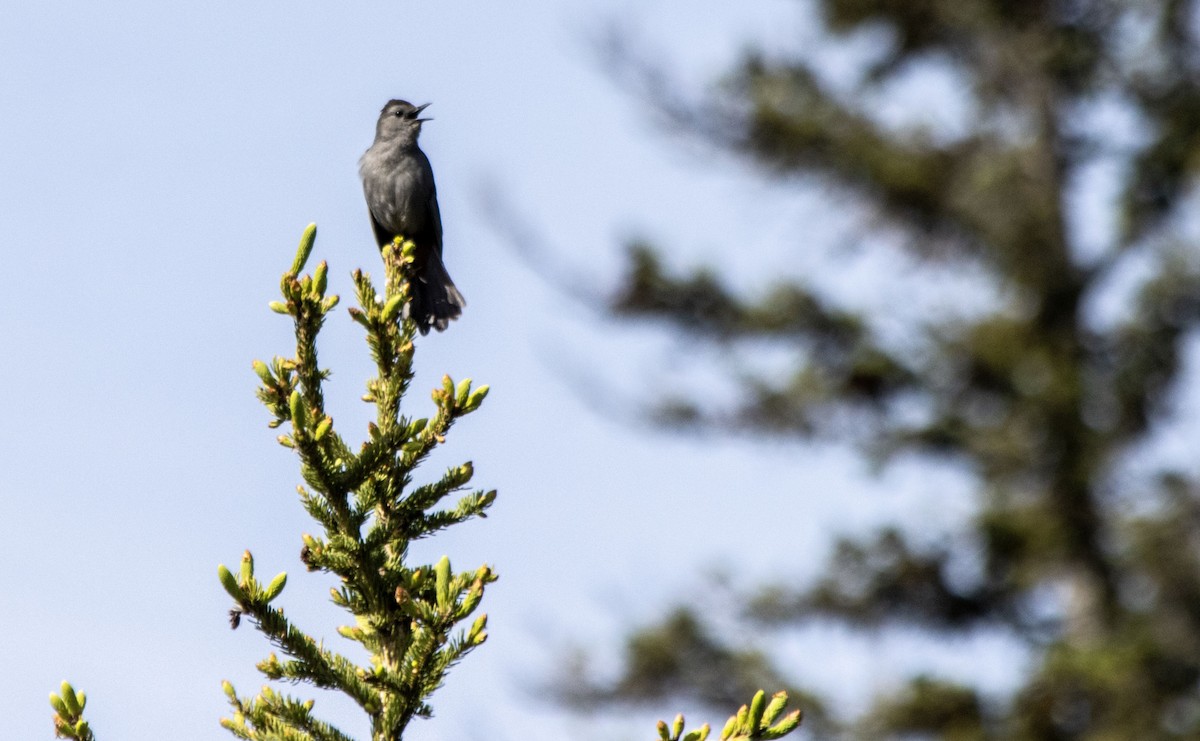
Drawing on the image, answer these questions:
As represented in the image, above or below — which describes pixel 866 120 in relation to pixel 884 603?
above

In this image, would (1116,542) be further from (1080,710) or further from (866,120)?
(866,120)

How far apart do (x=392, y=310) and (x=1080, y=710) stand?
11.4 meters

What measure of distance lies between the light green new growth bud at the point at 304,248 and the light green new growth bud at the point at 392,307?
12.9 inches

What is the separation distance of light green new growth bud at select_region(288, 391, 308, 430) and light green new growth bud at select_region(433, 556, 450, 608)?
38 centimetres

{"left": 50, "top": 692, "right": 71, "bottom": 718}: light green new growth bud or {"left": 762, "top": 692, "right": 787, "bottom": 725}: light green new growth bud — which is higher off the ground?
{"left": 762, "top": 692, "right": 787, "bottom": 725}: light green new growth bud

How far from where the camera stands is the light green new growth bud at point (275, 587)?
2.57 metres

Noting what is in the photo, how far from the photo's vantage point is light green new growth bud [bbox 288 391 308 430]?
272 cm

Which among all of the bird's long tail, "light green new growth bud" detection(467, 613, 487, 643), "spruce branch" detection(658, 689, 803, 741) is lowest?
"spruce branch" detection(658, 689, 803, 741)

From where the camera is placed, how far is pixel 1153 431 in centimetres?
1450

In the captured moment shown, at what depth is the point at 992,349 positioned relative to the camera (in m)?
13.9

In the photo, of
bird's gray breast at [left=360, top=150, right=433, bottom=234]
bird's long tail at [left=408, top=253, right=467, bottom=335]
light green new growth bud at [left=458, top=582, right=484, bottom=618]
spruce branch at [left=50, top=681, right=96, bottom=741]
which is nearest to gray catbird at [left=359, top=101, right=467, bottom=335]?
bird's gray breast at [left=360, top=150, right=433, bottom=234]

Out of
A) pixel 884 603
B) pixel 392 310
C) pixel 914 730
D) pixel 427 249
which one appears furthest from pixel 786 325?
pixel 392 310

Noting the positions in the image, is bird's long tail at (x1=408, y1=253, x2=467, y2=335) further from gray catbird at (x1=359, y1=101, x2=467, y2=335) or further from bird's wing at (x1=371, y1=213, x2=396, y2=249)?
bird's wing at (x1=371, y1=213, x2=396, y2=249)

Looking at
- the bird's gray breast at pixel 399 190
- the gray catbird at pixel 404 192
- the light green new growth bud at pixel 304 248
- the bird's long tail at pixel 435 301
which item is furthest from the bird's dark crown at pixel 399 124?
the light green new growth bud at pixel 304 248
